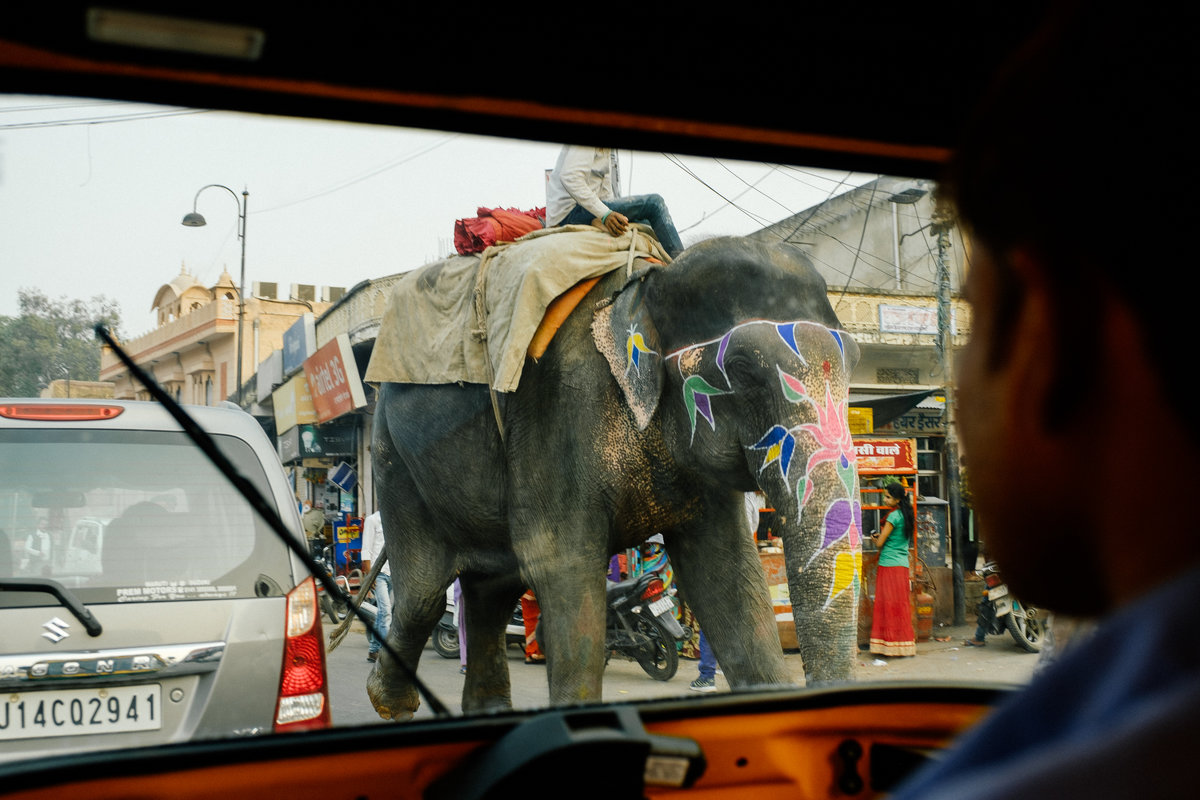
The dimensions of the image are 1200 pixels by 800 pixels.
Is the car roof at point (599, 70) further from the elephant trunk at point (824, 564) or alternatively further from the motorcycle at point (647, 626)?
the motorcycle at point (647, 626)

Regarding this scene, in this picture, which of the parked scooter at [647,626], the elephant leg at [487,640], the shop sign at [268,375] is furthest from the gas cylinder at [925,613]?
the shop sign at [268,375]

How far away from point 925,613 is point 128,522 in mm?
7837

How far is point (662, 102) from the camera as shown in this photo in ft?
4.49

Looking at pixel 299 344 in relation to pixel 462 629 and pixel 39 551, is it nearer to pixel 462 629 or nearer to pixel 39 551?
pixel 39 551

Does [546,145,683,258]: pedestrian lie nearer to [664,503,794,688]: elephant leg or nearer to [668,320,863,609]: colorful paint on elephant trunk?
[668,320,863,609]: colorful paint on elephant trunk

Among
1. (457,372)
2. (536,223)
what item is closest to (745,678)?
(457,372)

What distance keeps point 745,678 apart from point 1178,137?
3.61 meters

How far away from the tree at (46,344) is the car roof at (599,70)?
2.15 feet

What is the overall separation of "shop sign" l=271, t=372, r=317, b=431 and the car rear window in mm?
1701

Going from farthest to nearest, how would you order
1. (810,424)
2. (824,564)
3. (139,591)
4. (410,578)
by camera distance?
(410,578)
(810,424)
(824,564)
(139,591)

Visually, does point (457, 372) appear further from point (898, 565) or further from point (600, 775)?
point (898, 565)

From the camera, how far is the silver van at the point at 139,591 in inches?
95.9

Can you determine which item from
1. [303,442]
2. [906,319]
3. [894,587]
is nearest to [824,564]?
[303,442]

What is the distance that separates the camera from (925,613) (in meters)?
9.18
